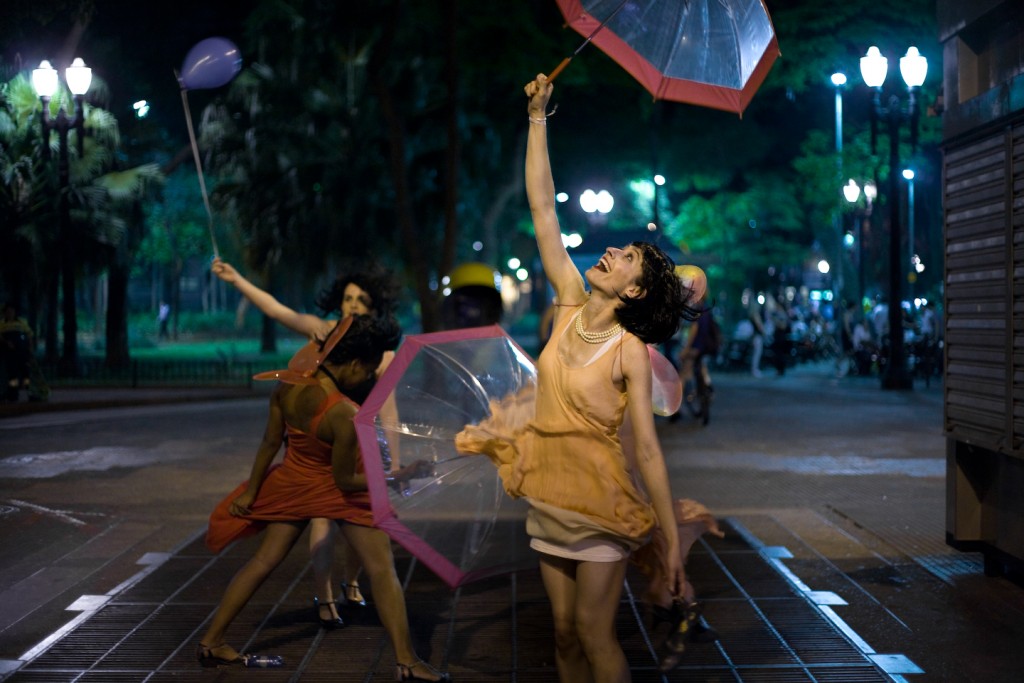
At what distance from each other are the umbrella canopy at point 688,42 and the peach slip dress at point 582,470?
1.32 metres

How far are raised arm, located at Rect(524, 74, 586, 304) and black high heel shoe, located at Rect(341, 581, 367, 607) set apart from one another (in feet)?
8.91

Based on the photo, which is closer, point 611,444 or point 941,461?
point 611,444

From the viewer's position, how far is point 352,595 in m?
6.41

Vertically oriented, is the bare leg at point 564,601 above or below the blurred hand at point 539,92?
below

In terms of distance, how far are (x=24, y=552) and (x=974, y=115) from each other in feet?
22.2

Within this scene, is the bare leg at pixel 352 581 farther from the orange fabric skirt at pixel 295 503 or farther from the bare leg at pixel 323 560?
the orange fabric skirt at pixel 295 503

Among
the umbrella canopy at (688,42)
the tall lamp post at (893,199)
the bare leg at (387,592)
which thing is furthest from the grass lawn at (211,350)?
the umbrella canopy at (688,42)

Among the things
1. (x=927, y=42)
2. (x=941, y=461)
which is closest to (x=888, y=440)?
(x=941, y=461)

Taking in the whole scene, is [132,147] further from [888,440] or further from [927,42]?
[888,440]

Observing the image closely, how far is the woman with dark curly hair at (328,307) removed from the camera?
582cm

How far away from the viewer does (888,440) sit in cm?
1445

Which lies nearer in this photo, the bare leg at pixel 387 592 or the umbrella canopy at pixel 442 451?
the umbrella canopy at pixel 442 451

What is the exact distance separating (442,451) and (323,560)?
156cm

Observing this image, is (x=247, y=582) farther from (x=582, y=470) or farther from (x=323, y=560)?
(x=582, y=470)
